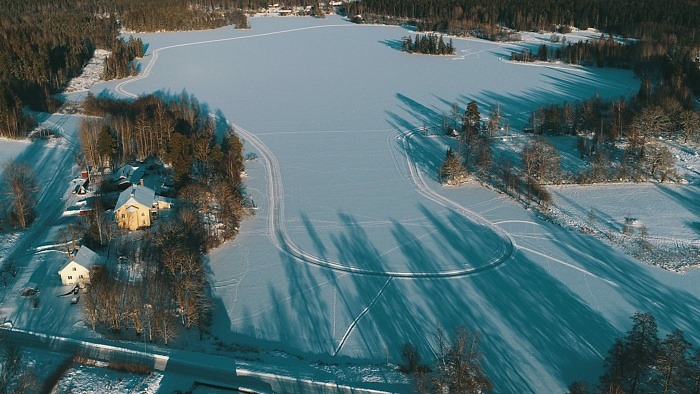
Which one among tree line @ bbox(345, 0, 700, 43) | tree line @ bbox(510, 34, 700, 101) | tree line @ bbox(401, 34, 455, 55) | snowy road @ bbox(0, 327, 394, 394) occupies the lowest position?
snowy road @ bbox(0, 327, 394, 394)

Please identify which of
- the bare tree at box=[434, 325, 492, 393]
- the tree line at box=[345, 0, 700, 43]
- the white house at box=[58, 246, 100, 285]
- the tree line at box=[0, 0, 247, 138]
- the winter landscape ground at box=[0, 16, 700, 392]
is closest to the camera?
the bare tree at box=[434, 325, 492, 393]


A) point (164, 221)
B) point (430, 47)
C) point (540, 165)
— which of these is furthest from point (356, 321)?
point (430, 47)

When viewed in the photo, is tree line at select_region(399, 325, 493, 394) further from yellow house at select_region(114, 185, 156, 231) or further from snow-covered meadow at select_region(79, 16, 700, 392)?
yellow house at select_region(114, 185, 156, 231)

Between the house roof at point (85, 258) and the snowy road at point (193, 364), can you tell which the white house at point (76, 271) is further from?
the snowy road at point (193, 364)

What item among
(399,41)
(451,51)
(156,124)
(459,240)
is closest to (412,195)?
(459,240)

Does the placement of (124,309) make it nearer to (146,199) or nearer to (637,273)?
(146,199)

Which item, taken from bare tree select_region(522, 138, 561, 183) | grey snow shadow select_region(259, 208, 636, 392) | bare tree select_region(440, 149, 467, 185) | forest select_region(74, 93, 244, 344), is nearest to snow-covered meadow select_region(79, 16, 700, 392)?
grey snow shadow select_region(259, 208, 636, 392)

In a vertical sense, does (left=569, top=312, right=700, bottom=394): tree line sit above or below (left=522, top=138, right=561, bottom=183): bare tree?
below
